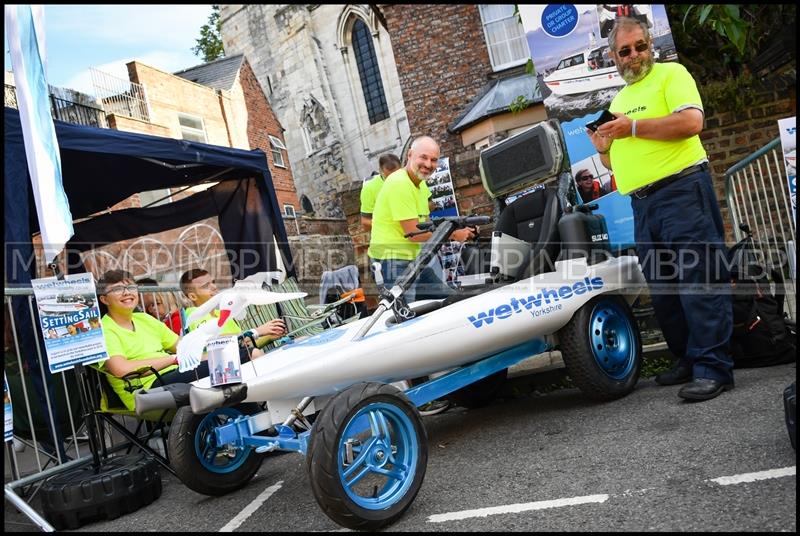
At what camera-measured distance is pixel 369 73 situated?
30.4 meters

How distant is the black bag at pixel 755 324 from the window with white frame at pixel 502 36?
14.9 m

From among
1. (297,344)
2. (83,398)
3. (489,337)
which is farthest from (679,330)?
(83,398)

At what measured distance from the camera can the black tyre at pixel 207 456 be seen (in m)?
3.14

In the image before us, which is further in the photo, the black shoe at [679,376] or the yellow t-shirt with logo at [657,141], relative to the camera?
the black shoe at [679,376]

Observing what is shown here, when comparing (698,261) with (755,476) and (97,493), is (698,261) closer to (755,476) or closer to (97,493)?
(755,476)

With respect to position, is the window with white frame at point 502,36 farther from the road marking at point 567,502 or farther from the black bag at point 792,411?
the road marking at point 567,502

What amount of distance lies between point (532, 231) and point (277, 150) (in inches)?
987

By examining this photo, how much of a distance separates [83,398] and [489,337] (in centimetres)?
241

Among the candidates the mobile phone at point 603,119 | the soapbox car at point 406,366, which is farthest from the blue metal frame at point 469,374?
the mobile phone at point 603,119

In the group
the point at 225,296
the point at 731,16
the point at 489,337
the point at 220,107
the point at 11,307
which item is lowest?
the point at 489,337

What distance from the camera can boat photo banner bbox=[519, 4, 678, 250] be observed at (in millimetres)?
6117

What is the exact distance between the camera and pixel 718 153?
694cm

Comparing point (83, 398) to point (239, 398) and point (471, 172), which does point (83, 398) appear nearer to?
point (239, 398)

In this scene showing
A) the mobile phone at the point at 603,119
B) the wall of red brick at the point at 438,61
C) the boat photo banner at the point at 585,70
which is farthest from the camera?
the wall of red brick at the point at 438,61
